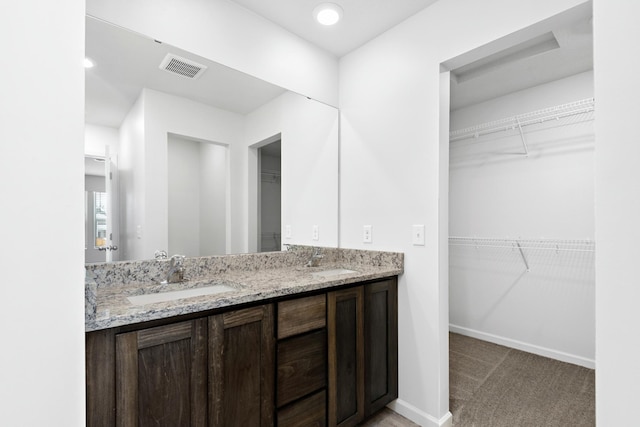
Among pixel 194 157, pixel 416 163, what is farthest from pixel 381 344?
pixel 194 157

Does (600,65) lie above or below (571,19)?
below

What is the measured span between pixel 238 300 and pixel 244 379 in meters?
0.33

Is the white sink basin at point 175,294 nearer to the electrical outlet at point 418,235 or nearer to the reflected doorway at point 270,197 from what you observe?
the reflected doorway at point 270,197

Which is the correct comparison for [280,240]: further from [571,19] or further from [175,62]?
[571,19]

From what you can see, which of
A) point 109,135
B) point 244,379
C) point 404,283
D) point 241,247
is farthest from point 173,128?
point 404,283

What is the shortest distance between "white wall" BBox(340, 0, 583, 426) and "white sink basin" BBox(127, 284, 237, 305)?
1052 mm

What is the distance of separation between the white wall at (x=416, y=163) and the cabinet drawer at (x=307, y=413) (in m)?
0.67

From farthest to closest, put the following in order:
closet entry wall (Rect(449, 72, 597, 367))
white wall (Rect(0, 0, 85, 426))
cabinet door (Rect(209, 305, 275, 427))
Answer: closet entry wall (Rect(449, 72, 597, 367)), cabinet door (Rect(209, 305, 275, 427)), white wall (Rect(0, 0, 85, 426))

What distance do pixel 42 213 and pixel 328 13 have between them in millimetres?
1844

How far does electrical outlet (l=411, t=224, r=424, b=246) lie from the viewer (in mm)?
1806

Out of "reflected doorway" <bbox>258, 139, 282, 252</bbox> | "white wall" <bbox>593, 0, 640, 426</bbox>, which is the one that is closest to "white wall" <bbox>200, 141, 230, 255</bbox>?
"reflected doorway" <bbox>258, 139, 282, 252</bbox>

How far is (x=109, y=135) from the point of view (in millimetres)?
1417

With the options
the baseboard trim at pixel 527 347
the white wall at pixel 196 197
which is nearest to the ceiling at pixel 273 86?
the white wall at pixel 196 197

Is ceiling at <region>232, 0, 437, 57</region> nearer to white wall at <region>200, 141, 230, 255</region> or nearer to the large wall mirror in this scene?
the large wall mirror
